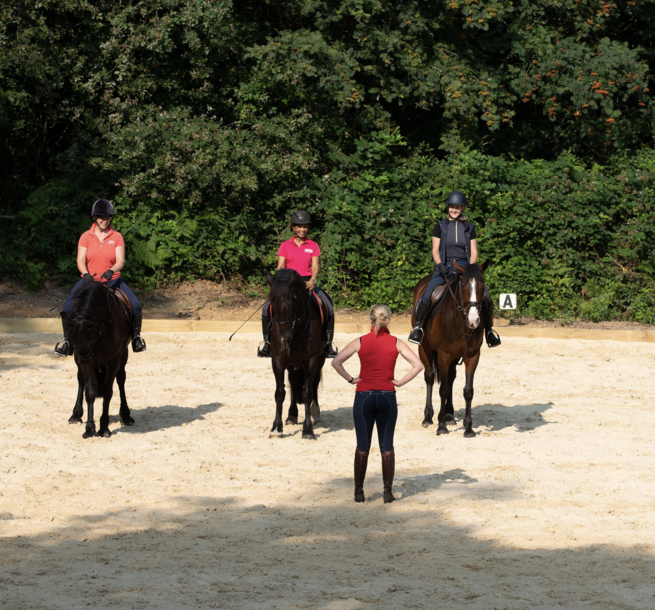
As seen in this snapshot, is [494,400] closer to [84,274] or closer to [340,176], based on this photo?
[84,274]

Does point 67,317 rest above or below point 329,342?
above

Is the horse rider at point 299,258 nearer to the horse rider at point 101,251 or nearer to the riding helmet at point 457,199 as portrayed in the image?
the riding helmet at point 457,199

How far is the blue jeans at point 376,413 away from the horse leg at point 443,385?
3402 mm

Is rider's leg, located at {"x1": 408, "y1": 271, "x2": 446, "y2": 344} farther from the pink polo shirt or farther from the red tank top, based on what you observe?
the red tank top

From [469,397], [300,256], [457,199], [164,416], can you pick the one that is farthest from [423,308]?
[164,416]

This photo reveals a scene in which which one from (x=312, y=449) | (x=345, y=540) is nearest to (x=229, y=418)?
(x=312, y=449)

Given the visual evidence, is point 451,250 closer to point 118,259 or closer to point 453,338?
point 453,338

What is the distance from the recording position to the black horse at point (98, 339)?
34.1ft

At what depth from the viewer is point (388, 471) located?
7840 millimetres

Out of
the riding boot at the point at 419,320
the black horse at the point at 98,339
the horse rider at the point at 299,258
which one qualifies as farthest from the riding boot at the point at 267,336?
the riding boot at the point at 419,320

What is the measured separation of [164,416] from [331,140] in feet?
43.4

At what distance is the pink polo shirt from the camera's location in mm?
11133

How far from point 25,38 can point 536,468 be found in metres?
16.5

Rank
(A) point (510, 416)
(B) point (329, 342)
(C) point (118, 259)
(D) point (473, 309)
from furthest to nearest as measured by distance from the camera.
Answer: (A) point (510, 416) < (B) point (329, 342) < (C) point (118, 259) < (D) point (473, 309)
